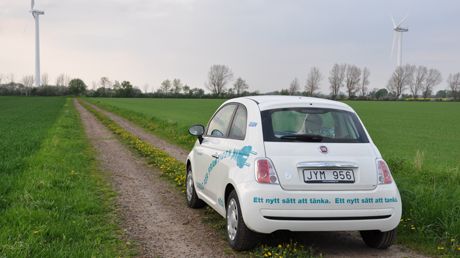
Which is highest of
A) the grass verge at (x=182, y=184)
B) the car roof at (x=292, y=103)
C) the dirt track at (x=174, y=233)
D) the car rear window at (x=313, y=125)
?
the car roof at (x=292, y=103)

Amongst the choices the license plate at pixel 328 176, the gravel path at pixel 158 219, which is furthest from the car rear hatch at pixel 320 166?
the gravel path at pixel 158 219

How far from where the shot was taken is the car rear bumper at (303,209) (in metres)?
4.50

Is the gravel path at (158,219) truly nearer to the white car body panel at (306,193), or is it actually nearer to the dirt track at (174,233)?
the dirt track at (174,233)

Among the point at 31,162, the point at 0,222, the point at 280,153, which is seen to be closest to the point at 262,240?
the point at 280,153

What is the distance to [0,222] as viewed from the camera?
5.22 meters

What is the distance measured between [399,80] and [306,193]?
143187 mm

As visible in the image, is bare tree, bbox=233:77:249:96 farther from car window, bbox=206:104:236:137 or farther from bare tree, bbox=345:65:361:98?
car window, bbox=206:104:236:137

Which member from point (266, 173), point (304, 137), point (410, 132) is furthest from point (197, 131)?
point (410, 132)

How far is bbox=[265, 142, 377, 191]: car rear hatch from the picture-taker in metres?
4.56

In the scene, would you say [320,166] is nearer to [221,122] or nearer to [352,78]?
[221,122]

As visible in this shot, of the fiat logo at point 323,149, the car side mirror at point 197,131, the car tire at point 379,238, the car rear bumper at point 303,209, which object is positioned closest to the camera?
the car rear bumper at point 303,209

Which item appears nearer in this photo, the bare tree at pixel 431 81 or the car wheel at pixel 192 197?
the car wheel at pixel 192 197

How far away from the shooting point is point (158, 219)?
20.6 feet

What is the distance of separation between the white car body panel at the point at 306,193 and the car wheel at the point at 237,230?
0.17m
